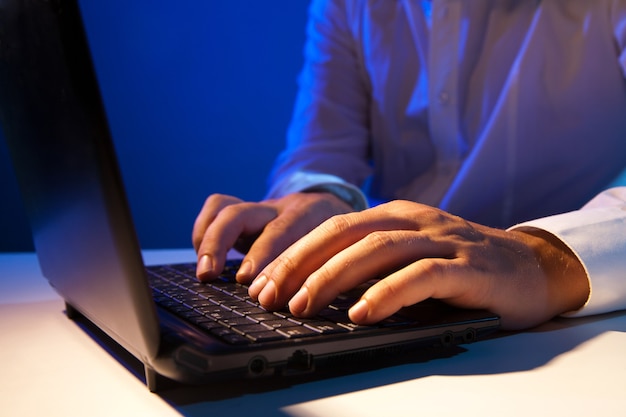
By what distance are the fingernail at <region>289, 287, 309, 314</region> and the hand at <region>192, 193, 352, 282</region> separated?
6.5 inches

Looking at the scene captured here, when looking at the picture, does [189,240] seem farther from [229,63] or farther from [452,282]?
[452,282]

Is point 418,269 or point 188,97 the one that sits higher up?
point 188,97

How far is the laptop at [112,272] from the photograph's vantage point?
34cm

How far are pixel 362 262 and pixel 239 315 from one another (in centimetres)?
11

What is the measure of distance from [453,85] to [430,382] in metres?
0.84

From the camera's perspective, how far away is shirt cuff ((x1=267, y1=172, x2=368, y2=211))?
3.45 ft

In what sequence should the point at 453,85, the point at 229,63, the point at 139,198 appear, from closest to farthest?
the point at 453,85 → the point at 139,198 → the point at 229,63

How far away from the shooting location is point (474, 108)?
1.17m

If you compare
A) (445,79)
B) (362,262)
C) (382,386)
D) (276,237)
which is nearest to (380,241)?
(362,262)

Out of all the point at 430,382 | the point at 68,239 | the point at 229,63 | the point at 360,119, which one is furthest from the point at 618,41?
the point at 229,63

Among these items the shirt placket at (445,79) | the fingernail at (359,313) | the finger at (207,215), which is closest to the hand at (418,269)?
the fingernail at (359,313)

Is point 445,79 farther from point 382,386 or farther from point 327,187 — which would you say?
point 382,386

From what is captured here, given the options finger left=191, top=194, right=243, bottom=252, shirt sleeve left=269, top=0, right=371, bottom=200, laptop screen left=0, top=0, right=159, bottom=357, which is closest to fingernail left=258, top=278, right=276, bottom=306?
laptop screen left=0, top=0, right=159, bottom=357

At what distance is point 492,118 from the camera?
1117mm
